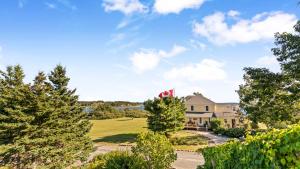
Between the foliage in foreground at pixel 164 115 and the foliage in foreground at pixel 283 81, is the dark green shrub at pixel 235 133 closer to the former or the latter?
the foliage in foreground at pixel 164 115

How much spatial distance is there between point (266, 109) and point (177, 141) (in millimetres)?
20988

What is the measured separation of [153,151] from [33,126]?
12.9m

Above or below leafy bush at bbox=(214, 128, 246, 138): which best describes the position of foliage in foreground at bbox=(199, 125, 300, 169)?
above

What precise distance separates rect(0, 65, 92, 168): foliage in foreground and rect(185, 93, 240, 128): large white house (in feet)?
126

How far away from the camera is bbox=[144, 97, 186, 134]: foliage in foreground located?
49156 mm

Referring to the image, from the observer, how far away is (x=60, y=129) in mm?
31203

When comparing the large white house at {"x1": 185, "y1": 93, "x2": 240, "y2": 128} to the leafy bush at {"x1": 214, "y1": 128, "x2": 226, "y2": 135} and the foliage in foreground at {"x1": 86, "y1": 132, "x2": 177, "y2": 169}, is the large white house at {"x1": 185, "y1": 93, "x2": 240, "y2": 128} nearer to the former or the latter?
the leafy bush at {"x1": 214, "y1": 128, "x2": 226, "y2": 135}

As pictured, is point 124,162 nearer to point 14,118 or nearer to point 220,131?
point 14,118

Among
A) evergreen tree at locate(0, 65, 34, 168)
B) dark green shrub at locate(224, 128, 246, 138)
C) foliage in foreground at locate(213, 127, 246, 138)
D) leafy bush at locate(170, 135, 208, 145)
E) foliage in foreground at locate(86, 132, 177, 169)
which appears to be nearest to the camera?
foliage in foreground at locate(86, 132, 177, 169)

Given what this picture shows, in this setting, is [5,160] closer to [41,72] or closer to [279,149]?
[41,72]

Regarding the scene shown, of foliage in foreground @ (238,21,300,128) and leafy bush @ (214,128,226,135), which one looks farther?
leafy bush @ (214,128,226,135)

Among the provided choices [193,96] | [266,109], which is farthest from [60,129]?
[193,96]

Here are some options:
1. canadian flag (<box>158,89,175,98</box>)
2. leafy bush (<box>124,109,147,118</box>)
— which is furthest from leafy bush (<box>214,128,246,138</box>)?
leafy bush (<box>124,109,147,118</box>)

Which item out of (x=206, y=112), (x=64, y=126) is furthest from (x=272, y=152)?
(x=206, y=112)
